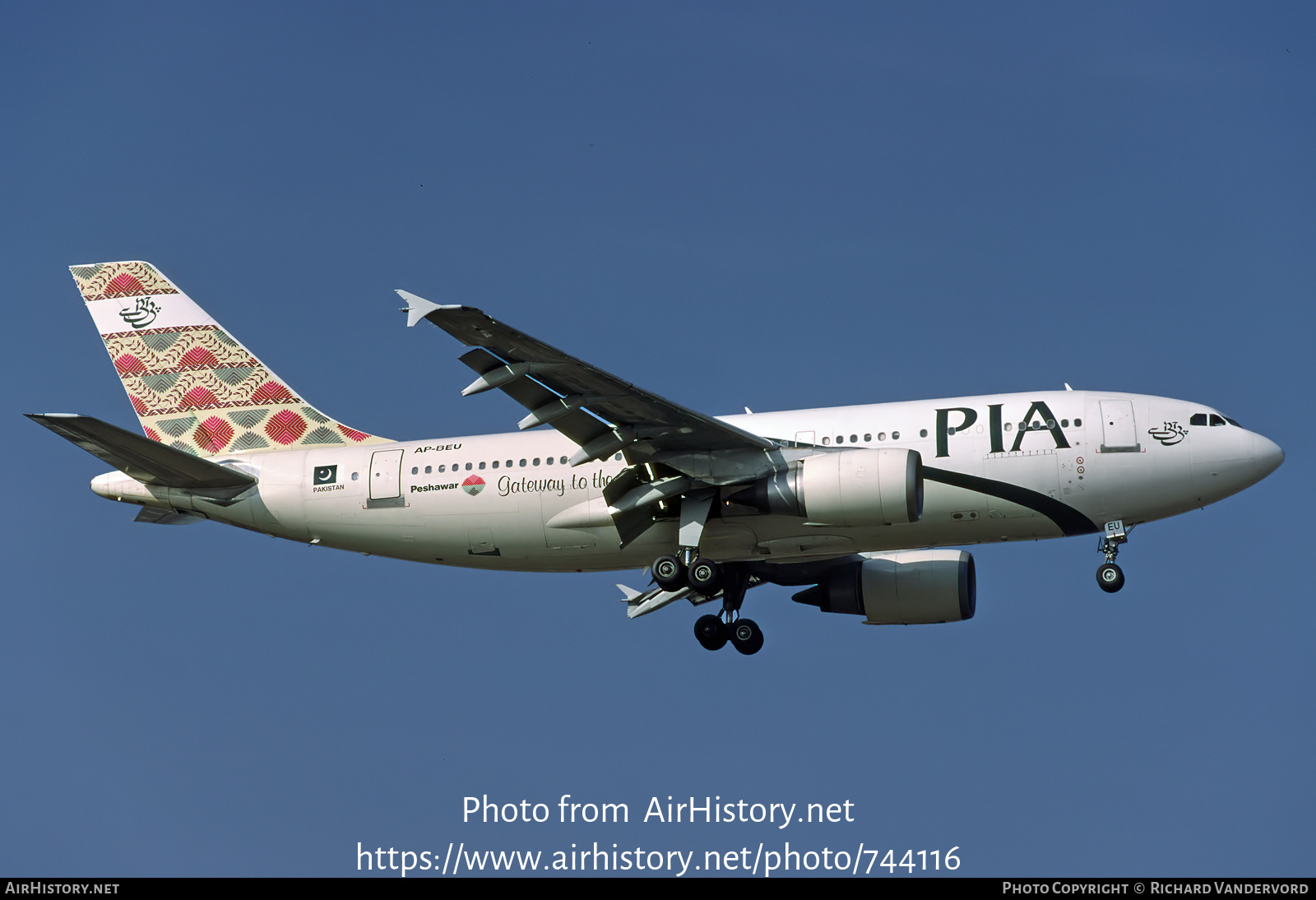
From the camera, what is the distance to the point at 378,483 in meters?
35.2

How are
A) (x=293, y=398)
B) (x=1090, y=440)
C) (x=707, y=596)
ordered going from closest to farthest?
(x=1090, y=440) → (x=707, y=596) → (x=293, y=398)

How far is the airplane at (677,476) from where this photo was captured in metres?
31.8

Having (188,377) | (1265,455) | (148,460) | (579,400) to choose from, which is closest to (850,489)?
(579,400)

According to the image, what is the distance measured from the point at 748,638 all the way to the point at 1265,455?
1165cm

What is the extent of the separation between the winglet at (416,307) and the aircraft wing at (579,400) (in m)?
0.32

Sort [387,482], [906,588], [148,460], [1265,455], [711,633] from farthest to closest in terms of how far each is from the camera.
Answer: [906,588] < [711,633] < [387,482] < [148,460] < [1265,455]

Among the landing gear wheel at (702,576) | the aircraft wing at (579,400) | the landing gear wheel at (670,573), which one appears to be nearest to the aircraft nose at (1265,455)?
the aircraft wing at (579,400)

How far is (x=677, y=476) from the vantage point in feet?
109

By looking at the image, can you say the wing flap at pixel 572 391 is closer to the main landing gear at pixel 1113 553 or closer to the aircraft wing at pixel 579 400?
the aircraft wing at pixel 579 400

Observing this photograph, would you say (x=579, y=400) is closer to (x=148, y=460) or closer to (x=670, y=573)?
(x=670, y=573)

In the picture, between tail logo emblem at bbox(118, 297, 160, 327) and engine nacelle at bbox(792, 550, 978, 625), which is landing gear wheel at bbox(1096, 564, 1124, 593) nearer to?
engine nacelle at bbox(792, 550, 978, 625)

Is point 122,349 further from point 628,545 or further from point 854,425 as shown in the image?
point 854,425

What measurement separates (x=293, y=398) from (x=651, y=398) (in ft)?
33.3
